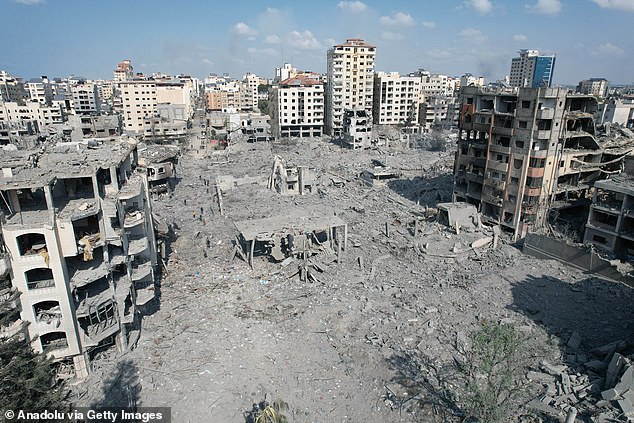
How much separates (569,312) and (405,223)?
15.3 meters

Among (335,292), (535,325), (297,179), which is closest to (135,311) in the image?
(335,292)

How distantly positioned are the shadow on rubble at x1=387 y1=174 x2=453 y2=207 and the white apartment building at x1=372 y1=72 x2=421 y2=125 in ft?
148

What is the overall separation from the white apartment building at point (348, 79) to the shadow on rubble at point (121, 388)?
72962mm

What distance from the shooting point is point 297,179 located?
4494cm

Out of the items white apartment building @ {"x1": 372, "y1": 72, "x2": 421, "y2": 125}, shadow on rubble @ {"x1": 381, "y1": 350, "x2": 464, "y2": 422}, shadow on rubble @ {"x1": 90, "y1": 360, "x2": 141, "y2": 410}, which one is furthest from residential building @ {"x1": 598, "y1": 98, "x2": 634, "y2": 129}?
shadow on rubble @ {"x1": 90, "y1": 360, "x2": 141, "y2": 410}

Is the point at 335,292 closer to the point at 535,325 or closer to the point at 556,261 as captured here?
the point at 535,325

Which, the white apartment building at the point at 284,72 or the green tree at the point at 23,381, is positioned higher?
the white apartment building at the point at 284,72

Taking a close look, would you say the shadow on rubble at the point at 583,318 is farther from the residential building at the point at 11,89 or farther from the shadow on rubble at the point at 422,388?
the residential building at the point at 11,89

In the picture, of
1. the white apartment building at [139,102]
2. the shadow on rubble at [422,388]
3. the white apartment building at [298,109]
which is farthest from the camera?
the white apartment building at [139,102]

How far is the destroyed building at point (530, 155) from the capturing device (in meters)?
31.6

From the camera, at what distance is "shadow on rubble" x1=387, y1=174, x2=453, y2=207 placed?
42875 millimetres

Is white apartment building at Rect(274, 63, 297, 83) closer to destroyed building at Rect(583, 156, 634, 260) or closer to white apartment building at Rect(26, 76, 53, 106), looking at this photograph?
white apartment building at Rect(26, 76, 53, 106)

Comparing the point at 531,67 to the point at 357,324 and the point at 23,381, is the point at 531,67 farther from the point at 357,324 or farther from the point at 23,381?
the point at 23,381

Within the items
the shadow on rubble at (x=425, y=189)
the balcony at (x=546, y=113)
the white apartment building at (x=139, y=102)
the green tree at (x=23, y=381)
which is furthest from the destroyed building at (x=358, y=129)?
the green tree at (x=23, y=381)
